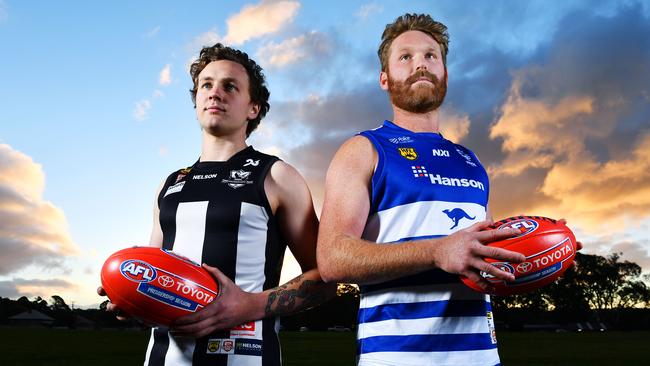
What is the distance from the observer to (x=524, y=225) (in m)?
3.55

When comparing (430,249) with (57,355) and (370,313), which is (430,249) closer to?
(370,313)

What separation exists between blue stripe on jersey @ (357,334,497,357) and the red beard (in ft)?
4.75

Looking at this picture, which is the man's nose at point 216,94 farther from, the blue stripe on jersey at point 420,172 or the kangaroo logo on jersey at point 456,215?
the kangaroo logo on jersey at point 456,215

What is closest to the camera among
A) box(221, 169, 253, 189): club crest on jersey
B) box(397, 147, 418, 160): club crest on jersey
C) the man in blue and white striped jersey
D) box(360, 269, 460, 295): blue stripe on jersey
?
the man in blue and white striped jersey

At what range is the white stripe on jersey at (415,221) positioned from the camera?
3.62 metres

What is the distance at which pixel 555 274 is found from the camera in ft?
12.1

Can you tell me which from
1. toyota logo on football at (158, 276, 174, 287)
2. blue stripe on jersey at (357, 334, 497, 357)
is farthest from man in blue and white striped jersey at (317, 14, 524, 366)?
toyota logo on football at (158, 276, 174, 287)

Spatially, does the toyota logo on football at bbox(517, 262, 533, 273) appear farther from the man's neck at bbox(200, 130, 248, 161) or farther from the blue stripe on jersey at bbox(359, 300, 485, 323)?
the man's neck at bbox(200, 130, 248, 161)

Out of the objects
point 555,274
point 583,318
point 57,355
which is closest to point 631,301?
point 583,318

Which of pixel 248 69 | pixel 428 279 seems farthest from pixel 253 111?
pixel 428 279

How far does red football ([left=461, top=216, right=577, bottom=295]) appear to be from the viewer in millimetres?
3402

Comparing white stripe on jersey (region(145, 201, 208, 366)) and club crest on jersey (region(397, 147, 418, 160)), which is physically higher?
club crest on jersey (region(397, 147, 418, 160))

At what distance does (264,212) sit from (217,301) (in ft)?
2.38

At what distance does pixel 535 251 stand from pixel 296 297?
1565 mm
